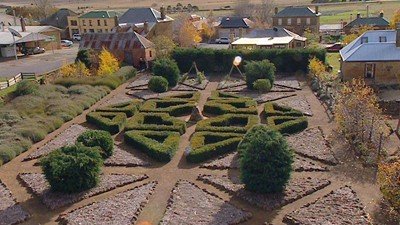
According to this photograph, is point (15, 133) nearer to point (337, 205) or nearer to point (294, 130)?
point (294, 130)

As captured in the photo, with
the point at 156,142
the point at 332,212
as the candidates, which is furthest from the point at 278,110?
the point at 332,212

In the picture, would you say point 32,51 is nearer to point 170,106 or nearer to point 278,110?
point 170,106

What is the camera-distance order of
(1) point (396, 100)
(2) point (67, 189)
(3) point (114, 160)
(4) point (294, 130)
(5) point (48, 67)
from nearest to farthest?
(2) point (67, 189)
(3) point (114, 160)
(4) point (294, 130)
(1) point (396, 100)
(5) point (48, 67)

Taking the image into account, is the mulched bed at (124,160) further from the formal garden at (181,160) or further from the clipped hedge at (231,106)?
the clipped hedge at (231,106)

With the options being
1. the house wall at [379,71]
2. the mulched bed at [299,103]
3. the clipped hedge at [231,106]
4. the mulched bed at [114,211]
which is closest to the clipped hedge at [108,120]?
the clipped hedge at [231,106]

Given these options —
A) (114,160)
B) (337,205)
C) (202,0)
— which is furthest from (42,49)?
(202,0)

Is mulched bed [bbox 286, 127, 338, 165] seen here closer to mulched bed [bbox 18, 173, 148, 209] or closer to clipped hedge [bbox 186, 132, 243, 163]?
clipped hedge [bbox 186, 132, 243, 163]
